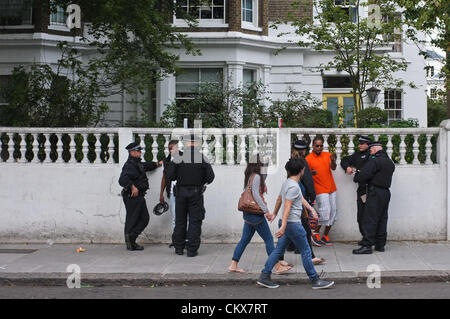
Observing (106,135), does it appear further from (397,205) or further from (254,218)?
(397,205)

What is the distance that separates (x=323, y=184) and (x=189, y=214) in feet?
7.35

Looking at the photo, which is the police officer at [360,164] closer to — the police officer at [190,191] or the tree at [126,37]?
the police officer at [190,191]

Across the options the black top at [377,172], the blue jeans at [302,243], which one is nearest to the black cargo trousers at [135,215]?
the blue jeans at [302,243]

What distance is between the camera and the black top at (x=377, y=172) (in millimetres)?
10070

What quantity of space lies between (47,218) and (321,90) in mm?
14036

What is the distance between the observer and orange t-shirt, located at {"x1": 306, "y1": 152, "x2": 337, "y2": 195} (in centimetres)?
1080

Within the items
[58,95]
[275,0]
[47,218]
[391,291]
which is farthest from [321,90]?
[391,291]

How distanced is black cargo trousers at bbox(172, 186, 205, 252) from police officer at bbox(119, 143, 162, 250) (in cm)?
73

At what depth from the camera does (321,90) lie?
23.6m

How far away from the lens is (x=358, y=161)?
10781 millimetres

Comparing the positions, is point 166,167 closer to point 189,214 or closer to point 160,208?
point 160,208

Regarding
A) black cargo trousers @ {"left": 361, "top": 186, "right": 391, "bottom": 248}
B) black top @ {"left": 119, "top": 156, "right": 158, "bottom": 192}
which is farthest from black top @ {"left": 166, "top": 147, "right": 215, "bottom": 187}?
black cargo trousers @ {"left": 361, "top": 186, "right": 391, "bottom": 248}

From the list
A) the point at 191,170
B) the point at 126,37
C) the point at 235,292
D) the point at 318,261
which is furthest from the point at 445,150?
the point at 126,37

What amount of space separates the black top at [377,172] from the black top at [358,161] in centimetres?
37
